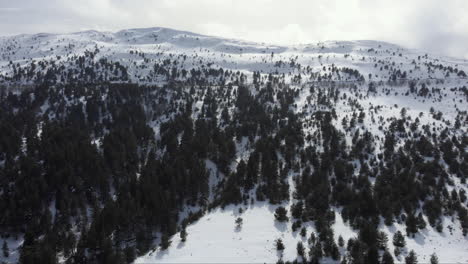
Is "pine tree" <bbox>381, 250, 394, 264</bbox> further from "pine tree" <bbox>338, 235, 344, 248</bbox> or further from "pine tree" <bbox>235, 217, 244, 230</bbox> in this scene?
"pine tree" <bbox>235, 217, 244, 230</bbox>

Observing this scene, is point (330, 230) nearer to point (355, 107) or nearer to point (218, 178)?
point (218, 178)

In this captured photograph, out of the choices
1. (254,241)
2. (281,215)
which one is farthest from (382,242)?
(254,241)

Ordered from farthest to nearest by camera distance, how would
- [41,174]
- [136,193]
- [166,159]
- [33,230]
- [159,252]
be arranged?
[166,159] → [41,174] → [136,193] → [33,230] → [159,252]

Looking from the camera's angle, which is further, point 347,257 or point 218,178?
point 218,178

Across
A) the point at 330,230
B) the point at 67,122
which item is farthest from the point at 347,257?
the point at 67,122

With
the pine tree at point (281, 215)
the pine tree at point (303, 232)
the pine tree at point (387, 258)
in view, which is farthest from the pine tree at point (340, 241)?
the pine tree at point (281, 215)

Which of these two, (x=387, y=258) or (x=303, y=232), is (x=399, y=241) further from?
(x=303, y=232)

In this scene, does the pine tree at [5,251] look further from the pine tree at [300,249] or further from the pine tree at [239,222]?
the pine tree at [300,249]

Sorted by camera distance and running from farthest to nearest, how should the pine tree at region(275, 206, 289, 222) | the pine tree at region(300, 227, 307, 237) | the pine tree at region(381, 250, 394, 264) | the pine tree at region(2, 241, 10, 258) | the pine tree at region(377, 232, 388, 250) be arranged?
the pine tree at region(2, 241, 10, 258) → the pine tree at region(275, 206, 289, 222) → the pine tree at region(300, 227, 307, 237) → the pine tree at region(377, 232, 388, 250) → the pine tree at region(381, 250, 394, 264)

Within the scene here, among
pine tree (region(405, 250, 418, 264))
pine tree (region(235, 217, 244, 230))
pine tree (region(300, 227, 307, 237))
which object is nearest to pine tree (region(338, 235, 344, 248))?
pine tree (region(300, 227, 307, 237))

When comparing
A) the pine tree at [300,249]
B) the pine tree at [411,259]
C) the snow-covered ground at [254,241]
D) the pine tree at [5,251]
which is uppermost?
the pine tree at [411,259]

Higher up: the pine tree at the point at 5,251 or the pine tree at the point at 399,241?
the pine tree at the point at 399,241
